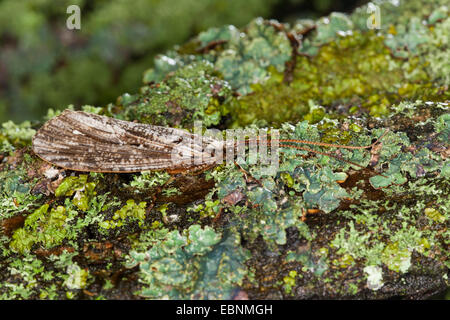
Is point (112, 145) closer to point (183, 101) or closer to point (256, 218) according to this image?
point (183, 101)

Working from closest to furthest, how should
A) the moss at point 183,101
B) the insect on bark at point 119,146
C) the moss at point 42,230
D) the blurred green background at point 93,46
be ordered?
the moss at point 42,230, the insect on bark at point 119,146, the moss at point 183,101, the blurred green background at point 93,46

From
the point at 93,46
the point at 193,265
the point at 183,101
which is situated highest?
the point at 93,46

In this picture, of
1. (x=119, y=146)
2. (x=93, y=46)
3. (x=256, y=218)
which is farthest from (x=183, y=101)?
(x=93, y=46)

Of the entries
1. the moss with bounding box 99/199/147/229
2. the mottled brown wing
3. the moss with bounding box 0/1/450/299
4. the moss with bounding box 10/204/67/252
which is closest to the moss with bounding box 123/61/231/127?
the moss with bounding box 0/1/450/299

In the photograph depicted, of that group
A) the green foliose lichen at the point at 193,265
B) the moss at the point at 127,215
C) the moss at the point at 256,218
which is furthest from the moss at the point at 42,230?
the green foliose lichen at the point at 193,265

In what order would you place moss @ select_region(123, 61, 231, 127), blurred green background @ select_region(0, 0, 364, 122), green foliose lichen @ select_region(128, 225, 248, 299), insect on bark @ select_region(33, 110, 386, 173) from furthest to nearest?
blurred green background @ select_region(0, 0, 364, 122)
moss @ select_region(123, 61, 231, 127)
insect on bark @ select_region(33, 110, 386, 173)
green foliose lichen @ select_region(128, 225, 248, 299)

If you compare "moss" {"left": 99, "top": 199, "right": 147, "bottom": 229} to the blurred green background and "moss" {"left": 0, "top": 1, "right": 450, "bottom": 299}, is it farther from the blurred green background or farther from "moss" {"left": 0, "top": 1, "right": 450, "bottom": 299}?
the blurred green background

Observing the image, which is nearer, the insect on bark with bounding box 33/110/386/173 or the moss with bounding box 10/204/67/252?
the moss with bounding box 10/204/67/252

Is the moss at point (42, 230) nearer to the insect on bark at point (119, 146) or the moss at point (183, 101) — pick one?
the insect on bark at point (119, 146)
